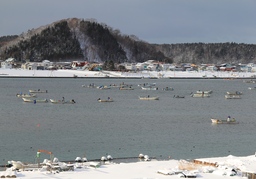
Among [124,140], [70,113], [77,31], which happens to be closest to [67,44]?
[77,31]

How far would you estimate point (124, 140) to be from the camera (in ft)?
82.6

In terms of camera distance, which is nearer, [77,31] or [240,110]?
[240,110]

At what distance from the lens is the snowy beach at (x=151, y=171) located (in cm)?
1630

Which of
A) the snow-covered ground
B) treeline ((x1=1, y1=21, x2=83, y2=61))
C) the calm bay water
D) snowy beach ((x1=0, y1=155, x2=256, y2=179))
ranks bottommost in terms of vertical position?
the snow-covered ground

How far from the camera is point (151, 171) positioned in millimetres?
17172

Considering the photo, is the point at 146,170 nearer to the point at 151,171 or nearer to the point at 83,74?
the point at 151,171

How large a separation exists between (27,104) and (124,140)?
20.4m

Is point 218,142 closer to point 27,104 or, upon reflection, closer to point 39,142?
point 39,142

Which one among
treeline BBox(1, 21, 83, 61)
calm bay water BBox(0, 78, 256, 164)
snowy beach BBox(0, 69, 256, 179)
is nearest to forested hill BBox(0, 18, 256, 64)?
treeline BBox(1, 21, 83, 61)

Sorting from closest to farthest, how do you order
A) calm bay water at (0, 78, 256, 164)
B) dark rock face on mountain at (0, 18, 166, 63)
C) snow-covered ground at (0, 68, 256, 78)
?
calm bay water at (0, 78, 256, 164), snow-covered ground at (0, 68, 256, 78), dark rock face on mountain at (0, 18, 166, 63)

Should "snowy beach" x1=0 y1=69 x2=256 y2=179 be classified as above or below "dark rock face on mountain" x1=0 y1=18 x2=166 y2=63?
below

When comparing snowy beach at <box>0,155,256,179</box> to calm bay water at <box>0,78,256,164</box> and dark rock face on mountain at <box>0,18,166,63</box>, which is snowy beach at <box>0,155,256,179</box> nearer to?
calm bay water at <box>0,78,256,164</box>

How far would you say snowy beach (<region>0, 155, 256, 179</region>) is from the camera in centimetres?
1630

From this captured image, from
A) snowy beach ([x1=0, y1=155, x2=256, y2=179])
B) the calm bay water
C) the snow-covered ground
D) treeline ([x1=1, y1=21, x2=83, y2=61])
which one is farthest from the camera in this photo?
treeline ([x1=1, y1=21, x2=83, y2=61])
